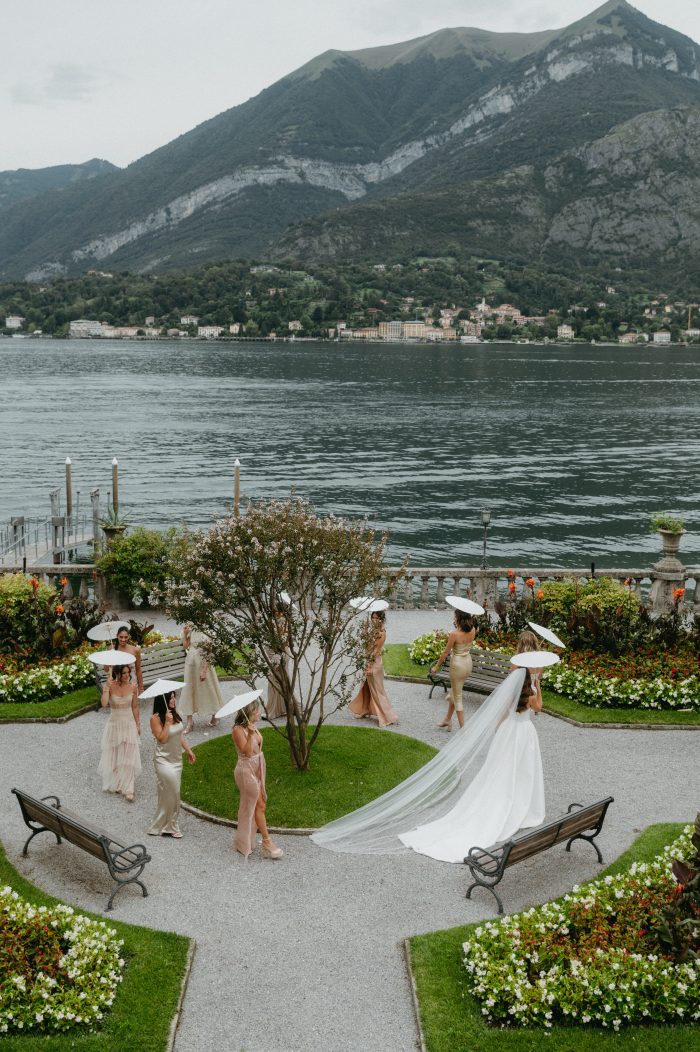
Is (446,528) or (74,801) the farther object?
(446,528)

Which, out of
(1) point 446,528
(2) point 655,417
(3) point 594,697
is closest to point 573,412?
(2) point 655,417

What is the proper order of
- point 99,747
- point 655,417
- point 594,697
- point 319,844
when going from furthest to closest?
1. point 655,417
2. point 594,697
3. point 99,747
4. point 319,844

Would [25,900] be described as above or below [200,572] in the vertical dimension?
below

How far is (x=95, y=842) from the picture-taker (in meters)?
10.2

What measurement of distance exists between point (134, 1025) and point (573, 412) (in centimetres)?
10357

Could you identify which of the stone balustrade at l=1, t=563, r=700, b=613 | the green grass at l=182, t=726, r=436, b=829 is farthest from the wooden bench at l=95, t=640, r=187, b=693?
the stone balustrade at l=1, t=563, r=700, b=613

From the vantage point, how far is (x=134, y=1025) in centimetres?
840

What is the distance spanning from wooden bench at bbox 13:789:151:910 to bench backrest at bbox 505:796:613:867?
414 cm

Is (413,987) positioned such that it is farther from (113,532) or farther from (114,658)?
(113,532)

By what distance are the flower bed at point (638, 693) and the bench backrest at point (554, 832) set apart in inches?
220

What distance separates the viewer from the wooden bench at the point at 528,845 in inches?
404

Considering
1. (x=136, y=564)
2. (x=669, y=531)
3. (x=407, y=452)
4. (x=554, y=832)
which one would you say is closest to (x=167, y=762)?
(x=554, y=832)

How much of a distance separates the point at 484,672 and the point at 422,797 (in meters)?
4.77

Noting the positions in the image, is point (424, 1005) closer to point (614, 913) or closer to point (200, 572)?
point (614, 913)
